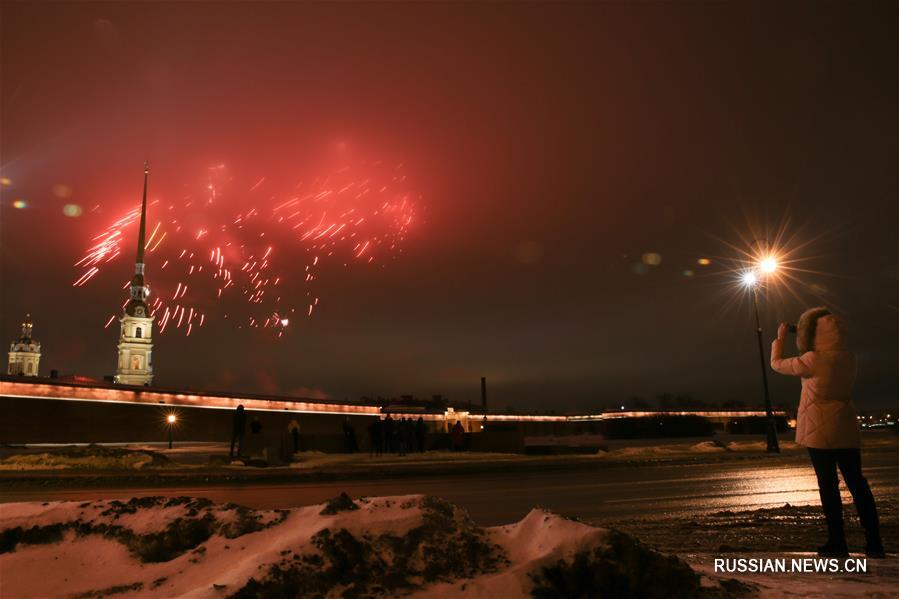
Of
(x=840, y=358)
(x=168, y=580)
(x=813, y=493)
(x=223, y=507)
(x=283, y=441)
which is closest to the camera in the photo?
(x=168, y=580)

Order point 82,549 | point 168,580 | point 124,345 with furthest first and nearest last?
point 124,345, point 82,549, point 168,580

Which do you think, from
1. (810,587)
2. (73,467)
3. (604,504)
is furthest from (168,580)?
(73,467)

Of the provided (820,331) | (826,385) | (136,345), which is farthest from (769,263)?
(136,345)

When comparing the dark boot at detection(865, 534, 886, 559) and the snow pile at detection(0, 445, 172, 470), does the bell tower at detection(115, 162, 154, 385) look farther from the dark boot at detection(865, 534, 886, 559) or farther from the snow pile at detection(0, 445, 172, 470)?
the dark boot at detection(865, 534, 886, 559)

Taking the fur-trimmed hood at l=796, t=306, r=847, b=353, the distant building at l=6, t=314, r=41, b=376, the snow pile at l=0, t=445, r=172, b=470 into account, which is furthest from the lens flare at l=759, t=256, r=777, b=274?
the distant building at l=6, t=314, r=41, b=376

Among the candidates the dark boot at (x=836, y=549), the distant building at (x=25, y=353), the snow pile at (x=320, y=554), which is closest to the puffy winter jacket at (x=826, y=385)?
the dark boot at (x=836, y=549)

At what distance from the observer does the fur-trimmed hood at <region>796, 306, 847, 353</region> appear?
185 inches

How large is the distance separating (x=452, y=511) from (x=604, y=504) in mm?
6168

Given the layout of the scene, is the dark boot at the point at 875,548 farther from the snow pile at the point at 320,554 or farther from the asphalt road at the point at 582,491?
the asphalt road at the point at 582,491

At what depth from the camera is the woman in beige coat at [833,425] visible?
4.54 metres

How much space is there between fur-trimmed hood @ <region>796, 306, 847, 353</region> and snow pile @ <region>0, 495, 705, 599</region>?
2.53 metres

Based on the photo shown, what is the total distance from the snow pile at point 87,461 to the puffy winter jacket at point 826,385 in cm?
1778

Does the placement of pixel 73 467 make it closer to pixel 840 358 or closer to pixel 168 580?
pixel 168 580

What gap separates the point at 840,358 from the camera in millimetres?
4617
